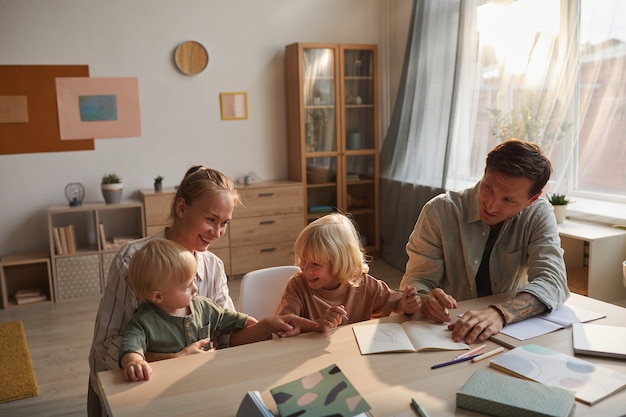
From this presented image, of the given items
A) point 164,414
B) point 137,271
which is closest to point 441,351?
point 164,414

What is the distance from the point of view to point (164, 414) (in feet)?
4.08

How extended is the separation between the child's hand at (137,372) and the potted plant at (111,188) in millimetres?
3350

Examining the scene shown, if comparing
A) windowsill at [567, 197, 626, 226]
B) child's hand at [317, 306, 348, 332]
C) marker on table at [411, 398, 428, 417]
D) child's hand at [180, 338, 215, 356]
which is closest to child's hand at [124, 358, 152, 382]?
child's hand at [180, 338, 215, 356]

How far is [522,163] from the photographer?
6.24 ft

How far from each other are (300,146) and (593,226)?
8.26 feet

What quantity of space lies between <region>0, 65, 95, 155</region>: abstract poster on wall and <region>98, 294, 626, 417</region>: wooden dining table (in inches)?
143

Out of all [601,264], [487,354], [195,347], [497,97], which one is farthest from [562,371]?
[497,97]

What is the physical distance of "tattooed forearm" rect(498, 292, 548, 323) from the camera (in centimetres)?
174

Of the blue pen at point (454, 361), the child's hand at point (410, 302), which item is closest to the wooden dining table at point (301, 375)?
the blue pen at point (454, 361)

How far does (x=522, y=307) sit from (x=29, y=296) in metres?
3.79

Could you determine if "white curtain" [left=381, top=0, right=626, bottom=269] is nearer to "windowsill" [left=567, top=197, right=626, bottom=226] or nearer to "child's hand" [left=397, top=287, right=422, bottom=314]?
"windowsill" [left=567, top=197, right=626, bottom=226]

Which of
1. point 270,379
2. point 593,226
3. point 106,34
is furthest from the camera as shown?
point 106,34

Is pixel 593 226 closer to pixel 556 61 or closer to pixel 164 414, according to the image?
pixel 556 61

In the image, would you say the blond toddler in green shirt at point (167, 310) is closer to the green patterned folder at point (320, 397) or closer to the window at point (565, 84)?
the green patterned folder at point (320, 397)
